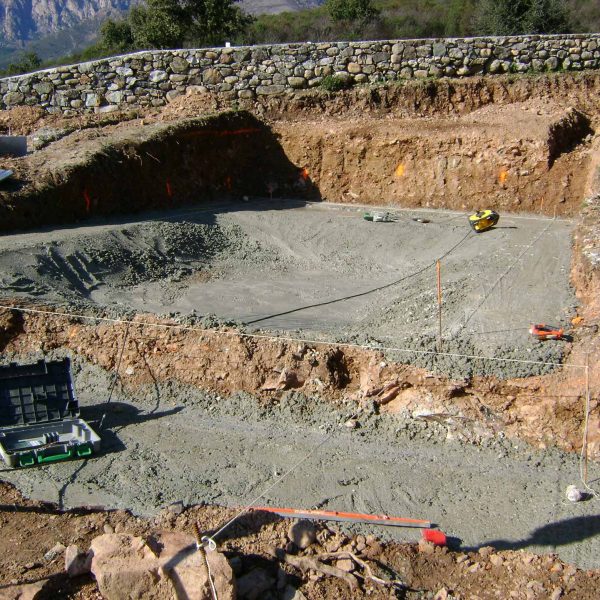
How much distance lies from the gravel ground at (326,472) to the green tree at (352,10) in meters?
22.1

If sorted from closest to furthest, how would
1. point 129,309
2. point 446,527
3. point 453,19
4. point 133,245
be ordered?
point 446,527, point 129,309, point 133,245, point 453,19

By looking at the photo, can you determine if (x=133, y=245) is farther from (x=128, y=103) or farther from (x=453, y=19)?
(x=453, y=19)

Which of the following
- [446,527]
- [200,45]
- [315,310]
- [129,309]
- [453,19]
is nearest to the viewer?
[446,527]

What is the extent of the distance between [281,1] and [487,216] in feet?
188

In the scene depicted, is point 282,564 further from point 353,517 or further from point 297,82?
point 297,82

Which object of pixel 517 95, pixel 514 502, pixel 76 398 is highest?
pixel 517 95

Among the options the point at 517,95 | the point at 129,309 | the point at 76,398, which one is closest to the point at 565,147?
the point at 517,95

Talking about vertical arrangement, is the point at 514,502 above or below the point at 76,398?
below

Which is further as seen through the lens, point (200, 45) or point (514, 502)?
point (200, 45)

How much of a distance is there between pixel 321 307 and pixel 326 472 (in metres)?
3.77

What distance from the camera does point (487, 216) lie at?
13.8 m

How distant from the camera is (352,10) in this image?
27.2 meters

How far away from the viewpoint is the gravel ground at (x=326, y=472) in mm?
7191

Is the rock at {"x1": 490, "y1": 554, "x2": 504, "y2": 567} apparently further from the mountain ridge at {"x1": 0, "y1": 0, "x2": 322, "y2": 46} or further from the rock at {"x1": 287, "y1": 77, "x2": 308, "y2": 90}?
the mountain ridge at {"x1": 0, "y1": 0, "x2": 322, "y2": 46}
